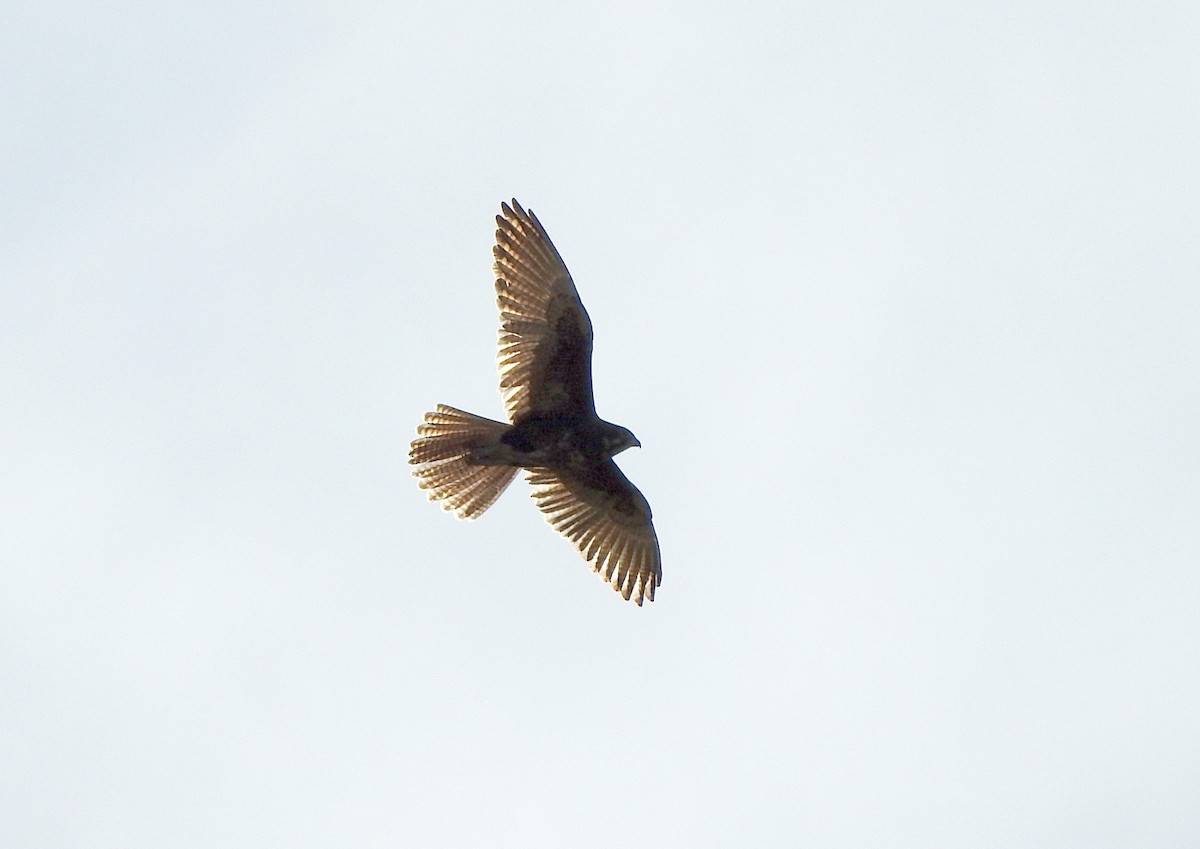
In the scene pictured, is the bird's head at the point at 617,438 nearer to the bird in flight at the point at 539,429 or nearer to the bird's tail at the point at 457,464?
the bird in flight at the point at 539,429

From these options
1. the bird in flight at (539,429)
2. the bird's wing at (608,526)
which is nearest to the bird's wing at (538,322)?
the bird in flight at (539,429)

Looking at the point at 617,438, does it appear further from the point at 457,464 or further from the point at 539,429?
the point at 457,464

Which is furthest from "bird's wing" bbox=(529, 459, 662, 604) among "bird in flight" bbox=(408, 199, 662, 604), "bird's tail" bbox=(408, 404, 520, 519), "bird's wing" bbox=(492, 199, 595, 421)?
"bird's wing" bbox=(492, 199, 595, 421)

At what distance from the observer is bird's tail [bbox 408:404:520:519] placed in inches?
836

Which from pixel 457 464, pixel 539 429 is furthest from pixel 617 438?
pixel 457 464

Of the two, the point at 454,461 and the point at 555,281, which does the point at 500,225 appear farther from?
the point at 454,461

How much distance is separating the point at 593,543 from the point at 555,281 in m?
3.01

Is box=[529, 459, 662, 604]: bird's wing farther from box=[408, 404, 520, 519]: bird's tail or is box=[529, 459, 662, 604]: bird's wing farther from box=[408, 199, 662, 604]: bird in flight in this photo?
box=[408, 404, 520, 519]: bird's tail

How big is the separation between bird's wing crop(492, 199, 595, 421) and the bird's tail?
22.6 inches

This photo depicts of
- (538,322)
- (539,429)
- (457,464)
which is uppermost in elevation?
(538,322)

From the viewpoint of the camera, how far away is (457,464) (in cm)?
2153

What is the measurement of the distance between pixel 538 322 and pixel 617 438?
1364 millimetres

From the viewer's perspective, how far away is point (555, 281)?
20.8 m

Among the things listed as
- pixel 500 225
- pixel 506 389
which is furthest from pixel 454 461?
pixel 500 225
